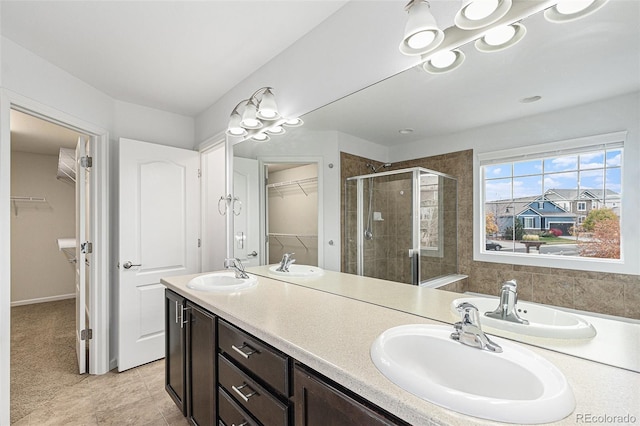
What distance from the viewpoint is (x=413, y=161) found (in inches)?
55.1

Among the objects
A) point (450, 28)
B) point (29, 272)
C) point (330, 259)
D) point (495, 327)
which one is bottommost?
point (29, 272)

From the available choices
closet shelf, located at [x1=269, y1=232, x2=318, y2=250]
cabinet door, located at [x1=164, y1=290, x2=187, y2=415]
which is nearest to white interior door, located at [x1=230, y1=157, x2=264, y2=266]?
closet shelf, located at [x1=269, y1=232, x2=318, y2=250]

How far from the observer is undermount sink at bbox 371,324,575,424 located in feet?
2.04

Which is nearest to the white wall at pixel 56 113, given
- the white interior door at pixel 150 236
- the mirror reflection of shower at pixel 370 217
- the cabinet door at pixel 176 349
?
the white interior door at pixel 150 236

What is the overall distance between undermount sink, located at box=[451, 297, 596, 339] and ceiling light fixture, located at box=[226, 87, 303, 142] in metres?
1.52

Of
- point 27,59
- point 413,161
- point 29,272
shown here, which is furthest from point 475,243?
point 29,272

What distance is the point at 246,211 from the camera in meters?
2.50

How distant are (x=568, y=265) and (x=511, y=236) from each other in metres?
0.18

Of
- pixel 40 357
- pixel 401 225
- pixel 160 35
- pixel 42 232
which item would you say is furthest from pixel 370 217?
pixel 42 232

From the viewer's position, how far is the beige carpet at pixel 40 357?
88.5 inches

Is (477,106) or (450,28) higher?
(450,28)

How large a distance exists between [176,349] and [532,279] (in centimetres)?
200

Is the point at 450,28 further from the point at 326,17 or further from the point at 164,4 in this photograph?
the point at 164,4

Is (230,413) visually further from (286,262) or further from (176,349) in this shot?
(286,262)
